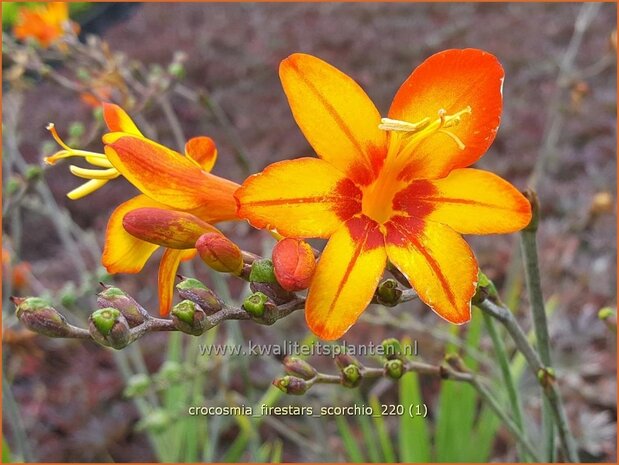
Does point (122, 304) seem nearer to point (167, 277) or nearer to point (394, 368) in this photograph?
point (167, 277)

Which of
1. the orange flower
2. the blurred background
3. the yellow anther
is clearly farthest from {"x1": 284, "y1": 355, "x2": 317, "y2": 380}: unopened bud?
the orange flower

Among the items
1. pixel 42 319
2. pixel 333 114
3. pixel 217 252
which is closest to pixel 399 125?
pixel 333 114

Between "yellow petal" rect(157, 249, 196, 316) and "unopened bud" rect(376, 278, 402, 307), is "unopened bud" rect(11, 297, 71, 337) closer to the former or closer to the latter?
"yellow petal" rect(157, 249, 196, 316)

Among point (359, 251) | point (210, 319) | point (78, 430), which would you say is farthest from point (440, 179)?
point (78, 430)

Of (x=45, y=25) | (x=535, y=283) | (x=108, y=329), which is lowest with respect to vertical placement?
(x=108, y=329)

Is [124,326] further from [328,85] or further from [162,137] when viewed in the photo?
[162,137]
